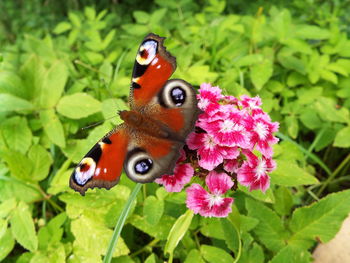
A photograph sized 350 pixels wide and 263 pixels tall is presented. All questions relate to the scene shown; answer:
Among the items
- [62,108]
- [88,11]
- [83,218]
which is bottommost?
[83,218]

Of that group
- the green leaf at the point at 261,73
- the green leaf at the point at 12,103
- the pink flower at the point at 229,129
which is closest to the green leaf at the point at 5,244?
the green leaf at the point at 12,103

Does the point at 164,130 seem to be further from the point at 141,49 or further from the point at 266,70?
the point at 266,70

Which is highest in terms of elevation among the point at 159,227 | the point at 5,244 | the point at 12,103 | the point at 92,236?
the point at 12,103

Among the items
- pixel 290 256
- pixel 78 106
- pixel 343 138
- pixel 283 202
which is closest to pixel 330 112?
pixel 343 138

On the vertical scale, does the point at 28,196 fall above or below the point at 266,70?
below

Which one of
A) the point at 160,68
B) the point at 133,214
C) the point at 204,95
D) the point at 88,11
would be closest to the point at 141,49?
the point at 160,68

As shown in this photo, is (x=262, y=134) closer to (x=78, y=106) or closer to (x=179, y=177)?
(x=179, y=177)

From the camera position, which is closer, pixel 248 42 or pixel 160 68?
pixel 160 68
